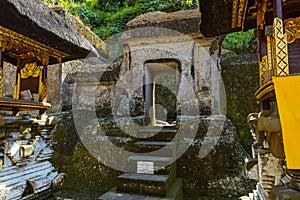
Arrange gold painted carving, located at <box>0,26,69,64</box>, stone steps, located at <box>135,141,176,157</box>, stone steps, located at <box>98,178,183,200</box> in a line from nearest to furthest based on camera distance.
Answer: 1. gold painted carving, located at <box>0,26,69,64</box>
2. stone steps, located at <box>98,178,183,200</box>
3. stone steps, located at <box>135,141,176,157</box>

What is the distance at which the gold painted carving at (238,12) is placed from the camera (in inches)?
124

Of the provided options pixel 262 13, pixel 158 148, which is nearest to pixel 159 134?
pixel 158 148

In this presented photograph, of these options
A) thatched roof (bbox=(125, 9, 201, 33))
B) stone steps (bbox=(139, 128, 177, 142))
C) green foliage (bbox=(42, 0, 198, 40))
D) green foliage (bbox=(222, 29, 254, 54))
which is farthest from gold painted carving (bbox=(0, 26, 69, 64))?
green foliage (bbox=(222, 29, 254, 54))

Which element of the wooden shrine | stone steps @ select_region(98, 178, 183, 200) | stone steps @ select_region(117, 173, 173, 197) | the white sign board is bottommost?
stone steps @ select_region(98, 178, 183, 200)

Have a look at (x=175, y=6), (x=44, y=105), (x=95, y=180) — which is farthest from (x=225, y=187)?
(x=175, y=6)

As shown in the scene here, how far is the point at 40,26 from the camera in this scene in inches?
132

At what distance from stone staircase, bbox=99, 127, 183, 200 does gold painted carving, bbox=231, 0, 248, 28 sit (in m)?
3.11

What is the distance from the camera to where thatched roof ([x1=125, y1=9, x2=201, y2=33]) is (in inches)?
256

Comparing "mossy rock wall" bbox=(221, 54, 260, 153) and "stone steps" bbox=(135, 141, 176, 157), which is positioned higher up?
"mossy rock wall" bbox=(221, 54, 260, 153)

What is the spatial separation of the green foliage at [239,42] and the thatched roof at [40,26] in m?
10.7

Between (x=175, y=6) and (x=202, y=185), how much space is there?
9.49 m

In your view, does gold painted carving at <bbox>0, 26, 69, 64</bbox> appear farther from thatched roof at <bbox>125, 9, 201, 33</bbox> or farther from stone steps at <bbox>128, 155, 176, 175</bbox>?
thatched roof at <bbox>125, 9, 201, 33</bbox>

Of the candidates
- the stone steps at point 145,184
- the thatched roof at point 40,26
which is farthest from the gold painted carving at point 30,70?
the stone steps at point 145,184

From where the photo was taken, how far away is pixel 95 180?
550cm
